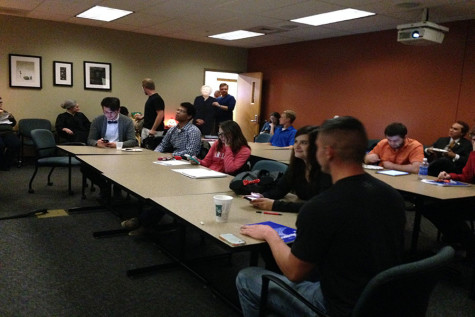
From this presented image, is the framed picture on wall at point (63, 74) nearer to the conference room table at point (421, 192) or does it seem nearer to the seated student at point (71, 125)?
the seated student at point (71, 125)

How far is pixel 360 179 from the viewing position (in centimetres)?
136

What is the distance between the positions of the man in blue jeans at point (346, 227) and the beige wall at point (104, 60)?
7510 millimetres

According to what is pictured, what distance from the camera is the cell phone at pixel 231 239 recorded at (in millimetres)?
1651

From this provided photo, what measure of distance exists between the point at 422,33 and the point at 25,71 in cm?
685

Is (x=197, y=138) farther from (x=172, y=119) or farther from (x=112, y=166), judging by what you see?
(x=172, y=119)

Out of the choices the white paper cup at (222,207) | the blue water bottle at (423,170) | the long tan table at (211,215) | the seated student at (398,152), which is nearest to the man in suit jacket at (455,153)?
the seated student at (398,152)

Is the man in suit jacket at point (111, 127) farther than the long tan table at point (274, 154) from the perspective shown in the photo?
Yes

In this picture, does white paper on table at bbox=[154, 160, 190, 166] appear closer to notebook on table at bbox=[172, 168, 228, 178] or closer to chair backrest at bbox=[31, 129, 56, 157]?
notebook on table at bbox=[172, 168, 228, 178]

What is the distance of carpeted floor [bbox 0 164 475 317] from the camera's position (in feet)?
7.91

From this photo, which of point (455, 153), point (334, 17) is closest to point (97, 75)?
point (334, 17)

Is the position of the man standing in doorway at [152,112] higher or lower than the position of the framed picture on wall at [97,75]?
lower

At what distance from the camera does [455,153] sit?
4.74 m

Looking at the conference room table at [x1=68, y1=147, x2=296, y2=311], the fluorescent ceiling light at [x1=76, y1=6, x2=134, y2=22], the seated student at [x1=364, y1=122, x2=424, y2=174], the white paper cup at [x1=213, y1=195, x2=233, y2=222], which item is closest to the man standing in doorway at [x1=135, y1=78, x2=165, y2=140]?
the fluorescent ceiling light at [x1=76, y1=6, x2=134, y2=22]

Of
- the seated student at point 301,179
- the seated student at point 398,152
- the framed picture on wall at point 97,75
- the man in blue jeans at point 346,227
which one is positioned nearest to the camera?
the man in blue jeans at point 346,227
